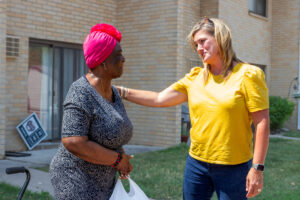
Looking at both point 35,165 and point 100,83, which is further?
point 35,165

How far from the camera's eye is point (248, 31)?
46.3 ft

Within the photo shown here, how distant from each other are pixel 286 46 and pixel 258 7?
2034 millimetres

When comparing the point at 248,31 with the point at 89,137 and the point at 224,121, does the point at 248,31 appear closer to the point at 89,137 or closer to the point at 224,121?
the point at 224,121

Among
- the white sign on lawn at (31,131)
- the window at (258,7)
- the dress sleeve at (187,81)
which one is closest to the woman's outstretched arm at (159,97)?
the dress sleeve at (187,81)

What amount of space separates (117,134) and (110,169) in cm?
23

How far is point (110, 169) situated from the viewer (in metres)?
2.34

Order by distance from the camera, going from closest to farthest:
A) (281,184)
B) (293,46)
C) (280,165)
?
(281,184) → (280,165) → (293,46)

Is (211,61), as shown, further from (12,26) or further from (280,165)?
(12,26)

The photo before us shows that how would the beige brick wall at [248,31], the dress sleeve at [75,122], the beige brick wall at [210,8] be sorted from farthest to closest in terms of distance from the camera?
the beige brick wall at [248,31] → the beige brick wall at [210,8] → the dress sleeve at [75,122]

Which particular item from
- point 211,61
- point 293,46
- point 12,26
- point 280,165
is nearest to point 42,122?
point 12,26

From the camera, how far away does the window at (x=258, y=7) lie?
49.9 feet

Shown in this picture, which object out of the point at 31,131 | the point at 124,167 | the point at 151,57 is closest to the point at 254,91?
the point at 124,167

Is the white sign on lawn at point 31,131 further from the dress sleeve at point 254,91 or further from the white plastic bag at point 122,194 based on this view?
the dress sleeve at point 254,91

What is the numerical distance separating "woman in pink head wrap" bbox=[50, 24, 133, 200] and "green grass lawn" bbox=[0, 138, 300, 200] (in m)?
3.19
